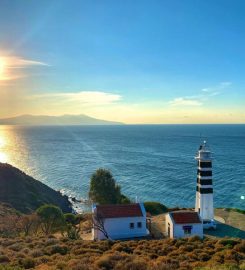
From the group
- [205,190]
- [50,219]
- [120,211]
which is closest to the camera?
[120,211]

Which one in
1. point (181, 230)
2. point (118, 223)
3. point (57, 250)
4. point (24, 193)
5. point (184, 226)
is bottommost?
point (24, 193)

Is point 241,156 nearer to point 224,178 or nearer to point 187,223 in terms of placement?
point 224,178

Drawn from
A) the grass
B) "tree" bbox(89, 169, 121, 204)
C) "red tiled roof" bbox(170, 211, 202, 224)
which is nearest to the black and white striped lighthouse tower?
"red tiled roof" bbox(170, 211, 202, 224)

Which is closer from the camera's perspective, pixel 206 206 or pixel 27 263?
pixel 27 263

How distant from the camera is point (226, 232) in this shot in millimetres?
33281

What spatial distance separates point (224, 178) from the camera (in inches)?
3007

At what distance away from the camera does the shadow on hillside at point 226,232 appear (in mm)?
32375

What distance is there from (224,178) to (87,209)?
3176 centimetres

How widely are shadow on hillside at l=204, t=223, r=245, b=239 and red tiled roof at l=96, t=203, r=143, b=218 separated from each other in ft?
23.7

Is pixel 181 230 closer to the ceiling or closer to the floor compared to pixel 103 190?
closer to the floor

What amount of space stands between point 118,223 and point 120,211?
119 centimetres

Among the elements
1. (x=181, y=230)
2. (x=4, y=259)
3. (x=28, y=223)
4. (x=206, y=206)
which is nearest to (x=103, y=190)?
(x=28, y=223)

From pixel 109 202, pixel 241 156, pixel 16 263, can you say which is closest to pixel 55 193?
pixel 109 202

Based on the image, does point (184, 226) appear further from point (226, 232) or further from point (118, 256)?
point (118, 256)
